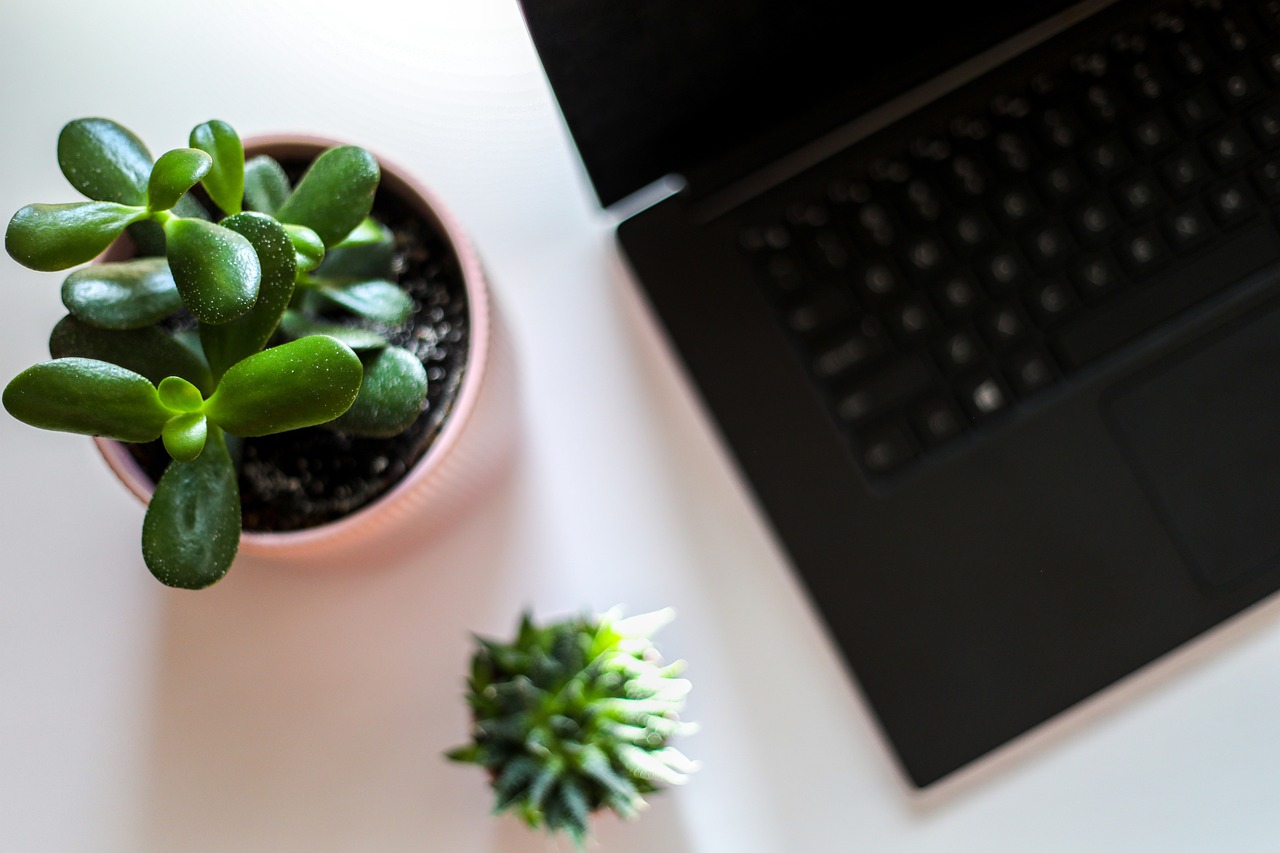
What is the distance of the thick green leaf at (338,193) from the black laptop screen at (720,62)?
0.09m

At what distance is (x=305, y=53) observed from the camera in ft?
1.82

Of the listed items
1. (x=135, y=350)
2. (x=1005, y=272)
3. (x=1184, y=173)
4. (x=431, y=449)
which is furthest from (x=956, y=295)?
(x=135, y=350)

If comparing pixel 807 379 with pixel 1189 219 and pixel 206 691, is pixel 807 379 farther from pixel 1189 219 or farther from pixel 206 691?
pixel 206 691

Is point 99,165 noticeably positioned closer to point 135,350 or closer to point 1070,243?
point 135,350

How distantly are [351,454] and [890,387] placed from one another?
261mm

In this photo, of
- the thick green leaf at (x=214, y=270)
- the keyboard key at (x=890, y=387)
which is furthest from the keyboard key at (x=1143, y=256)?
the thick green leaf at (x=214, y=270)

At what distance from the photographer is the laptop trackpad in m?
0.50

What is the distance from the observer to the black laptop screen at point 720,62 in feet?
1.40

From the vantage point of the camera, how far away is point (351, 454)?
0.45 m

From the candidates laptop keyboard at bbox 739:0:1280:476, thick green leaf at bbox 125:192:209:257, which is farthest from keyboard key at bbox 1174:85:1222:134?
thick green leaf at bbox 125:192:209:257

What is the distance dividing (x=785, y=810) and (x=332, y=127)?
0.44 meters

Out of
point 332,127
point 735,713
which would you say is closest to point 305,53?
point 332,127

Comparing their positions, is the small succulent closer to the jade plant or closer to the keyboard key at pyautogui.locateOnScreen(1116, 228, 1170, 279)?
the jade plant

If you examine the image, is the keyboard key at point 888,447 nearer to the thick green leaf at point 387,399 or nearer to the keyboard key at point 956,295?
the keyboard key at point 956,295
